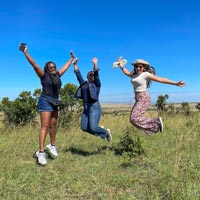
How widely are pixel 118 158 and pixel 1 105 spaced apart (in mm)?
9056

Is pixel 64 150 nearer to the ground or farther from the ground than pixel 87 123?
nearer to the ground

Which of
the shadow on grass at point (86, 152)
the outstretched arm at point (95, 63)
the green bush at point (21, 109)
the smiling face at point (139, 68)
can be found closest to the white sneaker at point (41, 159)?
the shadow on grass at point (86, 152)

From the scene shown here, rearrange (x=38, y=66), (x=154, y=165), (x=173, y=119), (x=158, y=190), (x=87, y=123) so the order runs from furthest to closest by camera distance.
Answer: (x=173, y=119), (x=87, y=123), (x=38, y=66), (x=154, y=165), (x=158, y=190)

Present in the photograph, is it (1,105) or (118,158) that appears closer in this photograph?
(118,158)

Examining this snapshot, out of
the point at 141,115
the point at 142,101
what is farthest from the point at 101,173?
the point at 142,101

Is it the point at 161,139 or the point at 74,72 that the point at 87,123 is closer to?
the point at 74,72

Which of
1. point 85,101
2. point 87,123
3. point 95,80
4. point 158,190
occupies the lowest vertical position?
point 158,190

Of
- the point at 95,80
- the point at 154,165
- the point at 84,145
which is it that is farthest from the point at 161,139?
the point at 154,165

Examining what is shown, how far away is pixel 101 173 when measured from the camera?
5.68 meters

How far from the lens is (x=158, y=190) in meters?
4.57

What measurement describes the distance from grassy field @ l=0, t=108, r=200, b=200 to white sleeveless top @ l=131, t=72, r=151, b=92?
982mm

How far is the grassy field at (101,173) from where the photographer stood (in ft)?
15.0

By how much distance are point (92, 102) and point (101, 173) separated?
7.84 ft

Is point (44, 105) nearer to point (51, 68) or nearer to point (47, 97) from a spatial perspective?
point (47, 97)
